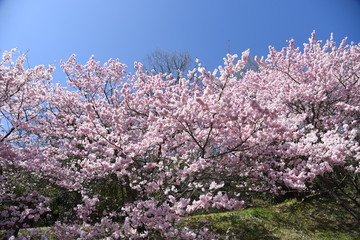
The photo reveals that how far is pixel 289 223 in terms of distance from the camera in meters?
7.25

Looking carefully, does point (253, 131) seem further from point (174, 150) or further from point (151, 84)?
point (151, 84)

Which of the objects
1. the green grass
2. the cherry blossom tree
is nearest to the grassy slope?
the green grass

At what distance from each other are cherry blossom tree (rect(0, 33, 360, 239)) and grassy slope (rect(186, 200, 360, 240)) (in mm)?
1298

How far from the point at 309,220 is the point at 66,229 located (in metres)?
7.25

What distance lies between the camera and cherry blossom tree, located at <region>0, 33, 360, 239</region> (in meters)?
3.88

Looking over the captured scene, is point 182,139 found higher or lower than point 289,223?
higher

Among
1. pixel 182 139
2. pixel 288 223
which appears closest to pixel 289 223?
pixel 288 223

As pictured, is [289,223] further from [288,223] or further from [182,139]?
[182,139]

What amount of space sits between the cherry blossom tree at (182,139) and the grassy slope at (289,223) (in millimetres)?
1298

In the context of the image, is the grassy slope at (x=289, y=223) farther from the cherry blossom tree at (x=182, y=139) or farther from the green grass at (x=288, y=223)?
the cherry blossom tree at (x=182, y=139)

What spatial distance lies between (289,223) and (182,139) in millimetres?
5044

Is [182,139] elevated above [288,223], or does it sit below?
above

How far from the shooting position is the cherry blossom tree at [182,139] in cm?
388

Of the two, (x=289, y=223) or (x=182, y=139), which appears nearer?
(x=182, y=139)
